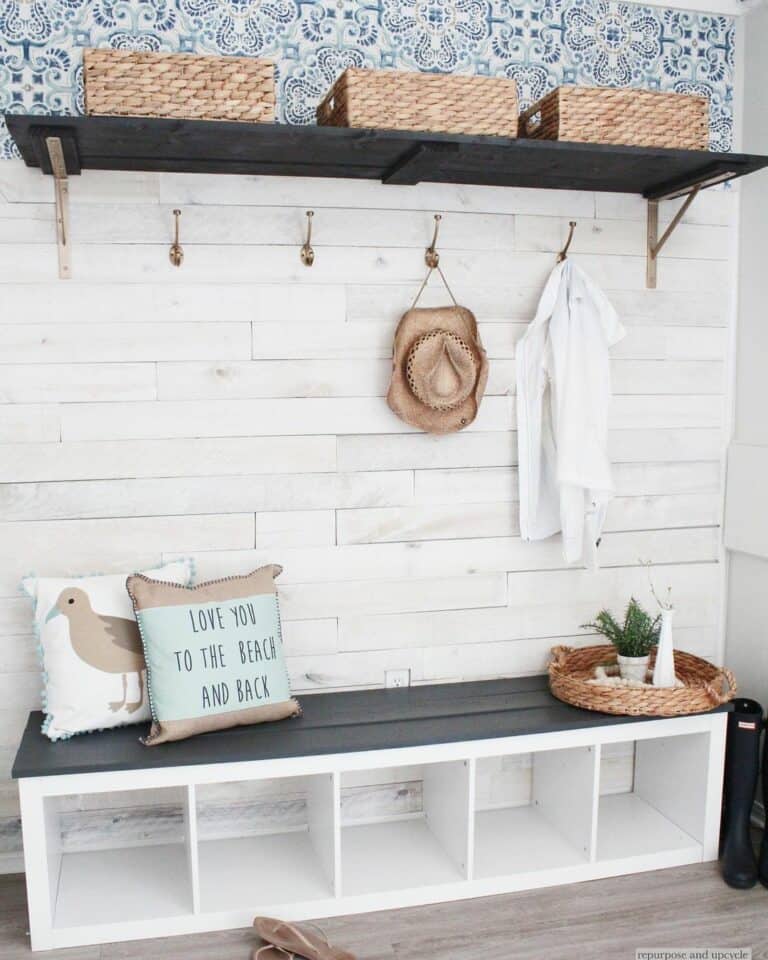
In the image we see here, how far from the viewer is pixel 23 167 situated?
2.50 metres

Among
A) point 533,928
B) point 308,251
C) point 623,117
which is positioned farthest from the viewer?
point 308,251

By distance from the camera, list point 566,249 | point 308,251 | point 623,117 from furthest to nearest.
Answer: point 566,249 < point 308,251 < point 623,117

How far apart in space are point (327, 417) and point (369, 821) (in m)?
1.20

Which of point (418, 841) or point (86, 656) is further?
point (418, 841)

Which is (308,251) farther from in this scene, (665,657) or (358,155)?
(665,657)

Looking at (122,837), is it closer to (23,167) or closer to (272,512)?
(272,512)

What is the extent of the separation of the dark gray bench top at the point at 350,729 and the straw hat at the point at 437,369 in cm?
77

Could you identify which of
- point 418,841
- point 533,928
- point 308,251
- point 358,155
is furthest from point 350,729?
point 358,155

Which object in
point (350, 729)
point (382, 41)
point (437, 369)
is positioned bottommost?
point (350, 729)

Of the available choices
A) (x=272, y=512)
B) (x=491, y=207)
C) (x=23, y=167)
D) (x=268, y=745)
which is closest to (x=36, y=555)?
(x=272, y=512)

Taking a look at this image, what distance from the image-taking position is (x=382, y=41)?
269 cm

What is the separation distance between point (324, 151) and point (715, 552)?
5.67ft

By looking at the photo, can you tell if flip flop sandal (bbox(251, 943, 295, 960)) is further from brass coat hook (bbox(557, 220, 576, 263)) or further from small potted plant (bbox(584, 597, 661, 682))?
brass coat hook (bbox(557, 220, 576, 263))

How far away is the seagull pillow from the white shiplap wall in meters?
0.17
